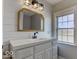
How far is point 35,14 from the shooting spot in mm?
2863

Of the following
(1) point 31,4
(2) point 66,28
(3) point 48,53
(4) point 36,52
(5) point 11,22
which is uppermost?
(1) point 31,4

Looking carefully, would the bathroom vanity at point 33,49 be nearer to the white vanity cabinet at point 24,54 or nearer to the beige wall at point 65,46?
the white vanity cabinet at point 24,54

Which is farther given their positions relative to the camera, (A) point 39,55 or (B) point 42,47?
(B) point 42,47

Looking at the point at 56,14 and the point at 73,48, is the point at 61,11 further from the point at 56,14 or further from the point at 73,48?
the point at 73,48

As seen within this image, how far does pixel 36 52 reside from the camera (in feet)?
6.21

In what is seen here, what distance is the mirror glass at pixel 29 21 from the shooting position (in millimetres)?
2395

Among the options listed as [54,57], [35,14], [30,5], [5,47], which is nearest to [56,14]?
[35,14]

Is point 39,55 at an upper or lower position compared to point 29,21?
lower

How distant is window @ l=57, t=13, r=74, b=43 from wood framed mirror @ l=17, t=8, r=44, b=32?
79 centimetres

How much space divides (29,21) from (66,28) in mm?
1414

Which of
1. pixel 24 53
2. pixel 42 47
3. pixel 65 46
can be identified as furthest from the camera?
pixel 65 46

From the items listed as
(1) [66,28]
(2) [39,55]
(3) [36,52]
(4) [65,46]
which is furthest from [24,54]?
(1) [66,28]

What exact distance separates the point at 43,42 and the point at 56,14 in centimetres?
175

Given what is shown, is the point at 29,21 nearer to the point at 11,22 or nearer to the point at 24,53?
the point at 11,22
